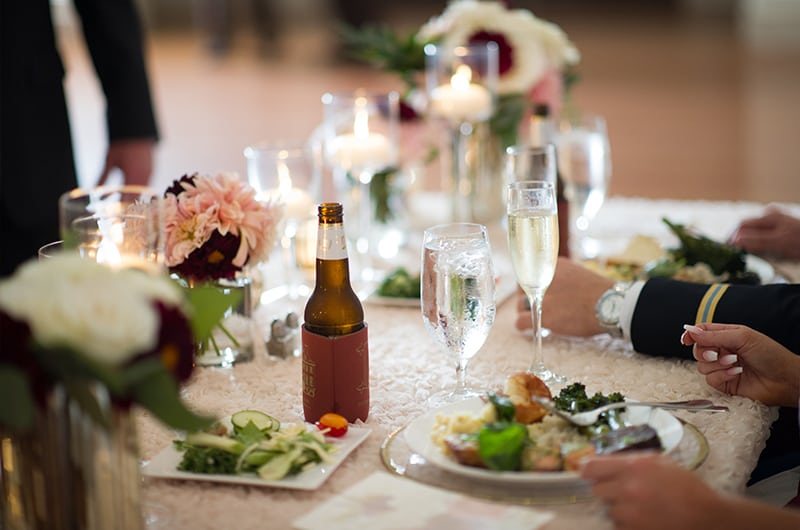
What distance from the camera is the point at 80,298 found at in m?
0.76

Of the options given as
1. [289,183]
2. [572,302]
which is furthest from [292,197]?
[572,302]

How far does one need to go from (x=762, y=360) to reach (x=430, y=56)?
1.15m

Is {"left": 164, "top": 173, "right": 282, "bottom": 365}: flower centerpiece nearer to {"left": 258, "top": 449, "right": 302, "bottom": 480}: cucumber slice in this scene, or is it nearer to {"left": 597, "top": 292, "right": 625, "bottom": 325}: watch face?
{"left": 258, "top": 449, "right": 302, "bottom": 480}: cucumber slice

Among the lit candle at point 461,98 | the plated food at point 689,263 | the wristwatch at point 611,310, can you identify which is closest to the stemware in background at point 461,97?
the lit candle at point 461,98

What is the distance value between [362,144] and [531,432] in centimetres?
108

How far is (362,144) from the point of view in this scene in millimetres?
2037

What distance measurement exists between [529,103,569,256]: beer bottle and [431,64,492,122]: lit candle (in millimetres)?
135

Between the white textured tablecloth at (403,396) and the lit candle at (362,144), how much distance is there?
401 millimetres

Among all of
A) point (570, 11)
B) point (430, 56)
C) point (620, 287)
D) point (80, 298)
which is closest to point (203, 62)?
point (570, 11)

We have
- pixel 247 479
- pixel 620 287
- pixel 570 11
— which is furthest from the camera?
pixel 570 11

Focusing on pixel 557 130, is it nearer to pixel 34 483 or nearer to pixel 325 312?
pixel 325 312

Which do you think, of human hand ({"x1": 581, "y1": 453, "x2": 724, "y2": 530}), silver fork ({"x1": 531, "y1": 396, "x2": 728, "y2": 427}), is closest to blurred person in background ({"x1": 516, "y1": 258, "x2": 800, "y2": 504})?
silver fork ({"x1": 531, "y1": 396, "x2": 728, "y2": 427})

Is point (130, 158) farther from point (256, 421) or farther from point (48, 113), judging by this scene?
point (256, 421)

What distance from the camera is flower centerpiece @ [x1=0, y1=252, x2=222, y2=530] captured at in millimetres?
753
